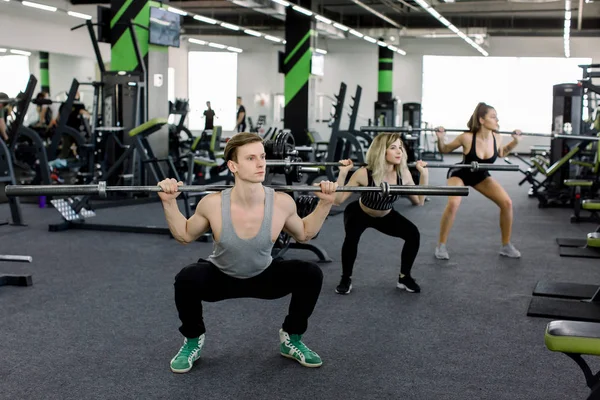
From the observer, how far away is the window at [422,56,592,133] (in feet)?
59.2

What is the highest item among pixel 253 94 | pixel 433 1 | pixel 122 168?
pixel 433 1

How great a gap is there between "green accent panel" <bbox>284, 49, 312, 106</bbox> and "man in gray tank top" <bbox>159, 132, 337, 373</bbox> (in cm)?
1095

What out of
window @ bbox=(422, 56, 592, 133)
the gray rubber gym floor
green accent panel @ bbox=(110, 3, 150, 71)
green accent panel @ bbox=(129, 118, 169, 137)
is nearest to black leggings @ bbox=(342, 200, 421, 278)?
the gray rubber gym floor

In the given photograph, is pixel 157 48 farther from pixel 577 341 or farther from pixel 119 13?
pixel 577 341

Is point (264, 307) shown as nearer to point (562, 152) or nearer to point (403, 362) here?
point (403, 362)

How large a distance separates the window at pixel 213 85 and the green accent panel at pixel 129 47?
11.4 meters

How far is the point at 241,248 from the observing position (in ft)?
8.18

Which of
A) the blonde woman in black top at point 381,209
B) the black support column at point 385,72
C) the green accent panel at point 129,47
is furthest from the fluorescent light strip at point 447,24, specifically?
the blonde woman in black top at point 381,209

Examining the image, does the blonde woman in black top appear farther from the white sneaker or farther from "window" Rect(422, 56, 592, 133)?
"window" Rect(422, 56, 592, 133)

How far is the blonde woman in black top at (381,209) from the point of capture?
3719 mm

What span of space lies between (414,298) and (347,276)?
1.24ft

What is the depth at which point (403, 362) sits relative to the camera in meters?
2.74

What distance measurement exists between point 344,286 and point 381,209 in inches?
18.7

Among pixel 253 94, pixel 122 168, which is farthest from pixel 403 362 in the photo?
pixel 253 94
